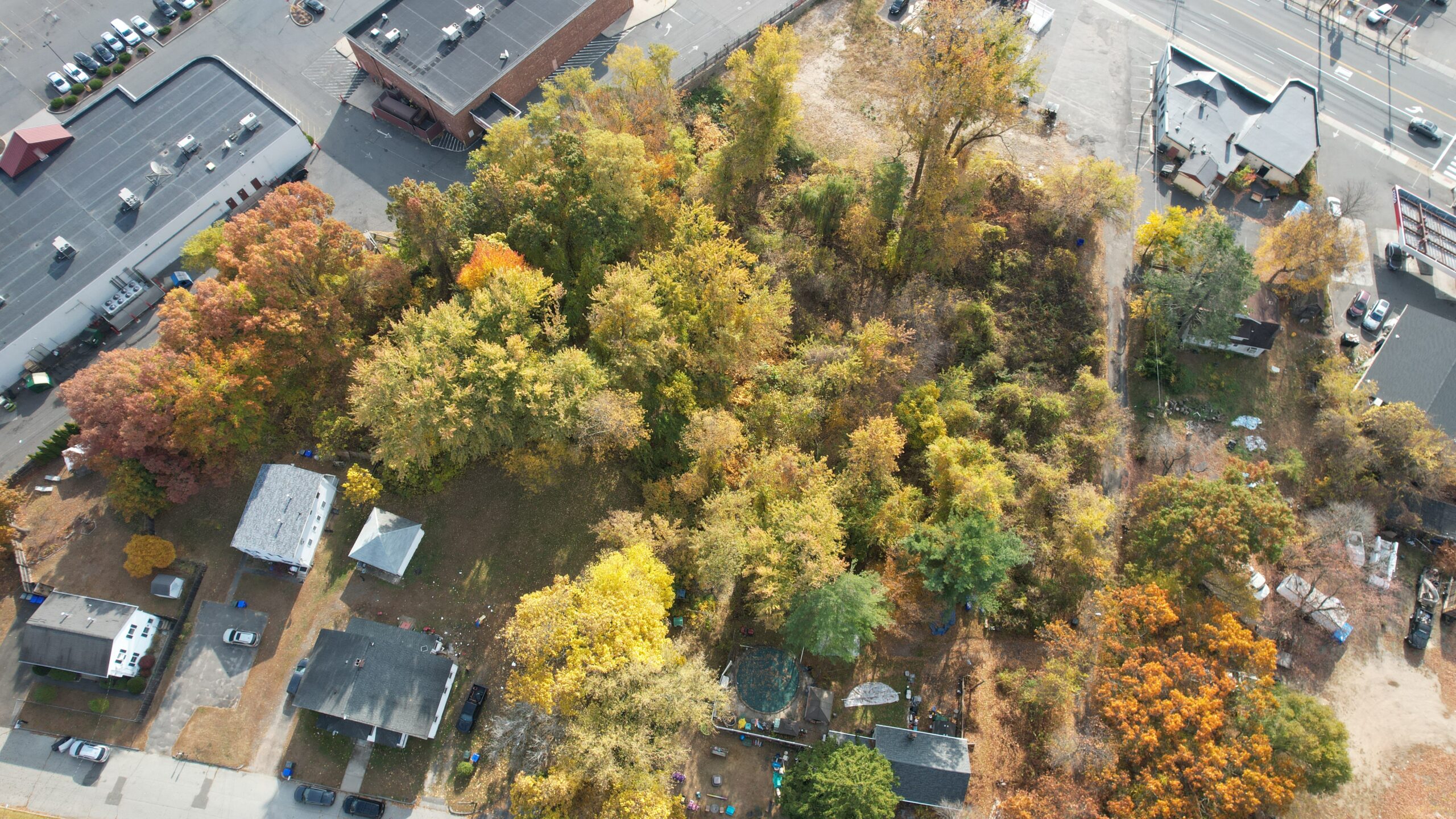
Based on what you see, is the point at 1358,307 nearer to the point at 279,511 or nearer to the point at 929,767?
the point at 929,767

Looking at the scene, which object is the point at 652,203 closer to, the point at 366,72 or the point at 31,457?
the point at 366,72

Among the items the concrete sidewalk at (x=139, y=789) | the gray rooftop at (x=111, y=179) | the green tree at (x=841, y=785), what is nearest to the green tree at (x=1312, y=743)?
the green tree at (x=841, y=785)

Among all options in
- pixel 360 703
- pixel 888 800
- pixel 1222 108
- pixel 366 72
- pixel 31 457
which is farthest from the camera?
pixel 366 72

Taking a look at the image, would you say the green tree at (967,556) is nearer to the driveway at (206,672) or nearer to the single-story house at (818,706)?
the single-story house at (818,706)

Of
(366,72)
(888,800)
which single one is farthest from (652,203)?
(888,800)

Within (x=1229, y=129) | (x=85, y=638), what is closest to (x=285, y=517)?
(x=85, y=638)

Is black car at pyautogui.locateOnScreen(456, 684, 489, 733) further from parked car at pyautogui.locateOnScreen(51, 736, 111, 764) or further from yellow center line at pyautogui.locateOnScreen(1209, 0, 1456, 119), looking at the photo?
yellow center line at pyautogui.locateOnScreen(1209, 0, 1456, 119)
